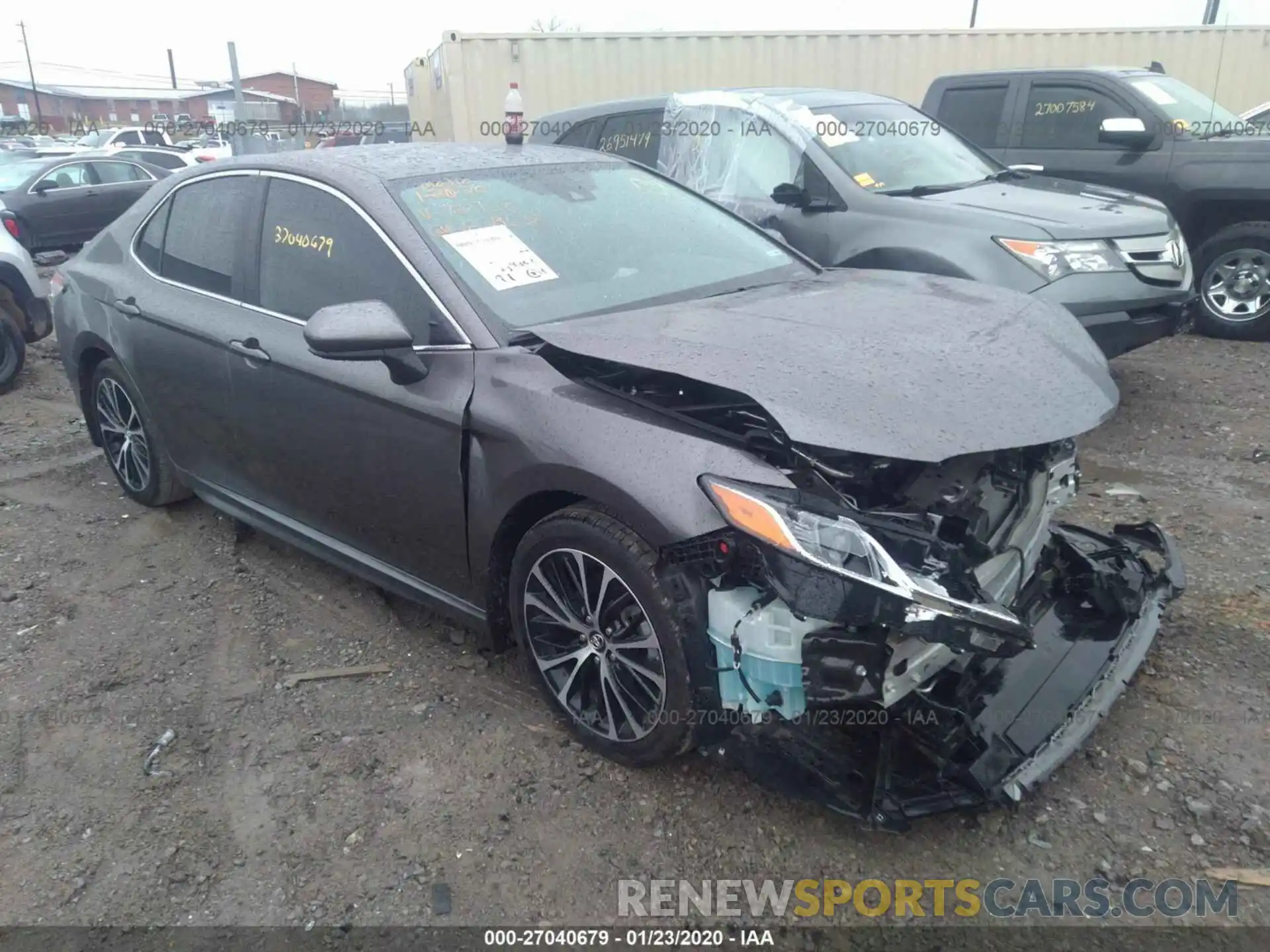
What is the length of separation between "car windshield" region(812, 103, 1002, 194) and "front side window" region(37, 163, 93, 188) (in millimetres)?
11367

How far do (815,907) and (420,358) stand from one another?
1.86m

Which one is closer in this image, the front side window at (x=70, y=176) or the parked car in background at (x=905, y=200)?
the parked car in background at (x=905, y=200)

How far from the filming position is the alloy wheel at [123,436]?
4.51m

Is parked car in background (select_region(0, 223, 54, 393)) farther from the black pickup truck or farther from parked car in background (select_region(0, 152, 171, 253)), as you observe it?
the black pickup truck

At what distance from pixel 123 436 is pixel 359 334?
8.53 feet

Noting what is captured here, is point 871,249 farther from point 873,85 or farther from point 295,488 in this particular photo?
point 873,85

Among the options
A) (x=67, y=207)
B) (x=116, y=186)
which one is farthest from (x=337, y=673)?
(x=116, y=186)

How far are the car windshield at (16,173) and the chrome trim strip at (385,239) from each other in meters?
12.4

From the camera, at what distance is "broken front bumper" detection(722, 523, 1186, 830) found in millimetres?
2320

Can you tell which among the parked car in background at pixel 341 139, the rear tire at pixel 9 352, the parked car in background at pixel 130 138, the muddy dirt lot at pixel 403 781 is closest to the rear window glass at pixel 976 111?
the muddy dirt lot at pixel 403 781

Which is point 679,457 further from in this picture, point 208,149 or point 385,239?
point 208,149

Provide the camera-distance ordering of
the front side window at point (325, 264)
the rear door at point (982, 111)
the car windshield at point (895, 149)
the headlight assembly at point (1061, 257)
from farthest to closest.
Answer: the rear door at point (982, 111)
the car windshield at point (895, 149)
the headlight assembly at point (1061, 257)
the front side window at point (325, 264)

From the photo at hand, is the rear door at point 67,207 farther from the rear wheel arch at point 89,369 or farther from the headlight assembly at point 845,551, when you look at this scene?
the headlight assembly at point 845,551

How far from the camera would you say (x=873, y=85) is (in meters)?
12.2
